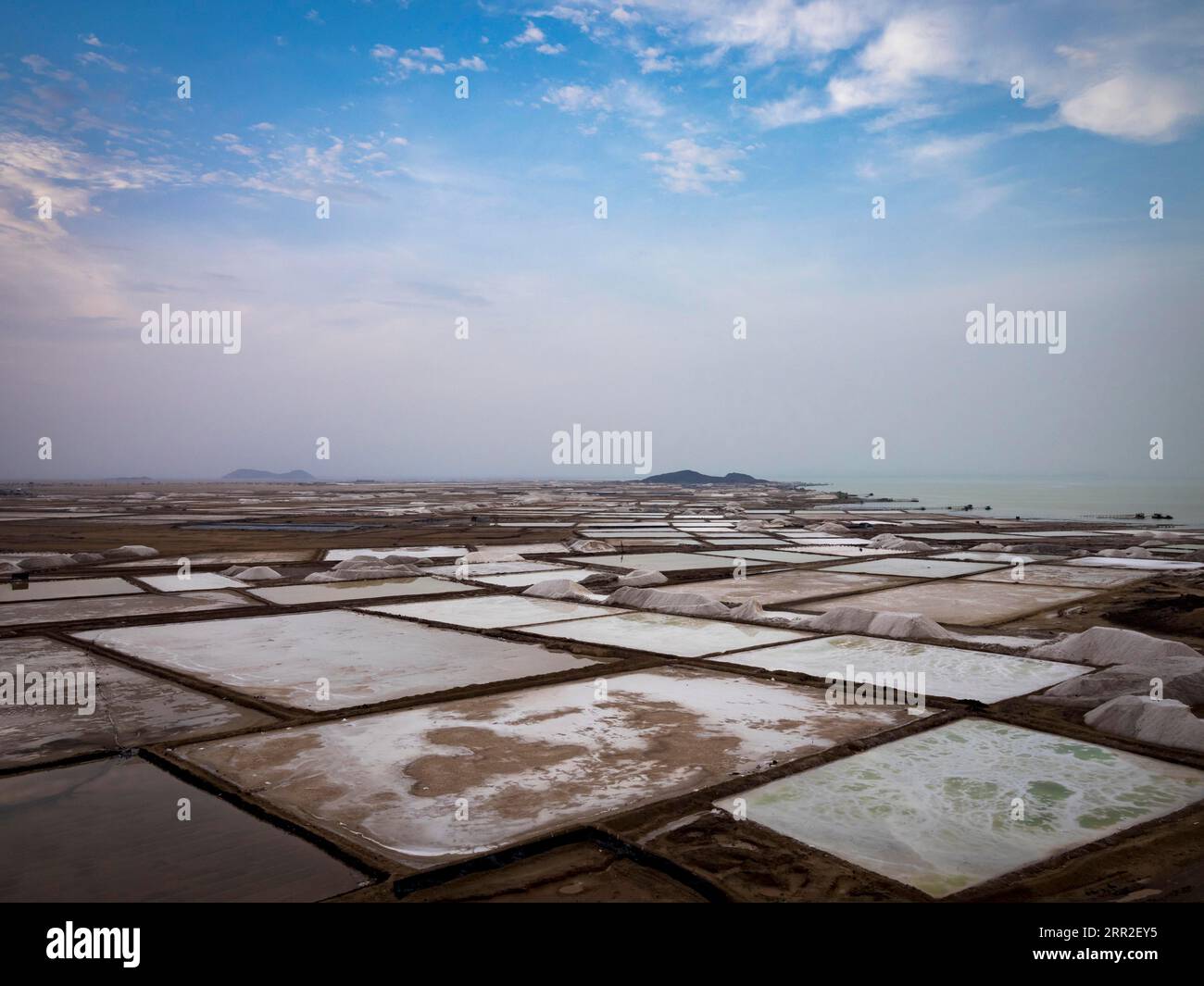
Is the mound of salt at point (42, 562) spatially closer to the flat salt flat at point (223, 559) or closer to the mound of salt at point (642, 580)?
the flat salt flat at point (223, 559)

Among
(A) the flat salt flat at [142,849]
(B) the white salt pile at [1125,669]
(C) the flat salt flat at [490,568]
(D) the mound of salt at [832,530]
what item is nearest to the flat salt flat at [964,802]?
(B) the white salt pile at [1125,669]

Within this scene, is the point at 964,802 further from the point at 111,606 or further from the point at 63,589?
the point at 63,589

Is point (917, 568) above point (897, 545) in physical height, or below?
below

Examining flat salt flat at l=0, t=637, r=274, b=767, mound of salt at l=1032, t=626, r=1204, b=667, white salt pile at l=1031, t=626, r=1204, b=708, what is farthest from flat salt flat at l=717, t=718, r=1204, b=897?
flat salt flat at l=0, t=637, r=274, b=767

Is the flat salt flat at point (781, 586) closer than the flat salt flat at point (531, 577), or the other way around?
the flat salt flat at point (781, 586)

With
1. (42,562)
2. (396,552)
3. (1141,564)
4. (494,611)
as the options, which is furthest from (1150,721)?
(42,562)
